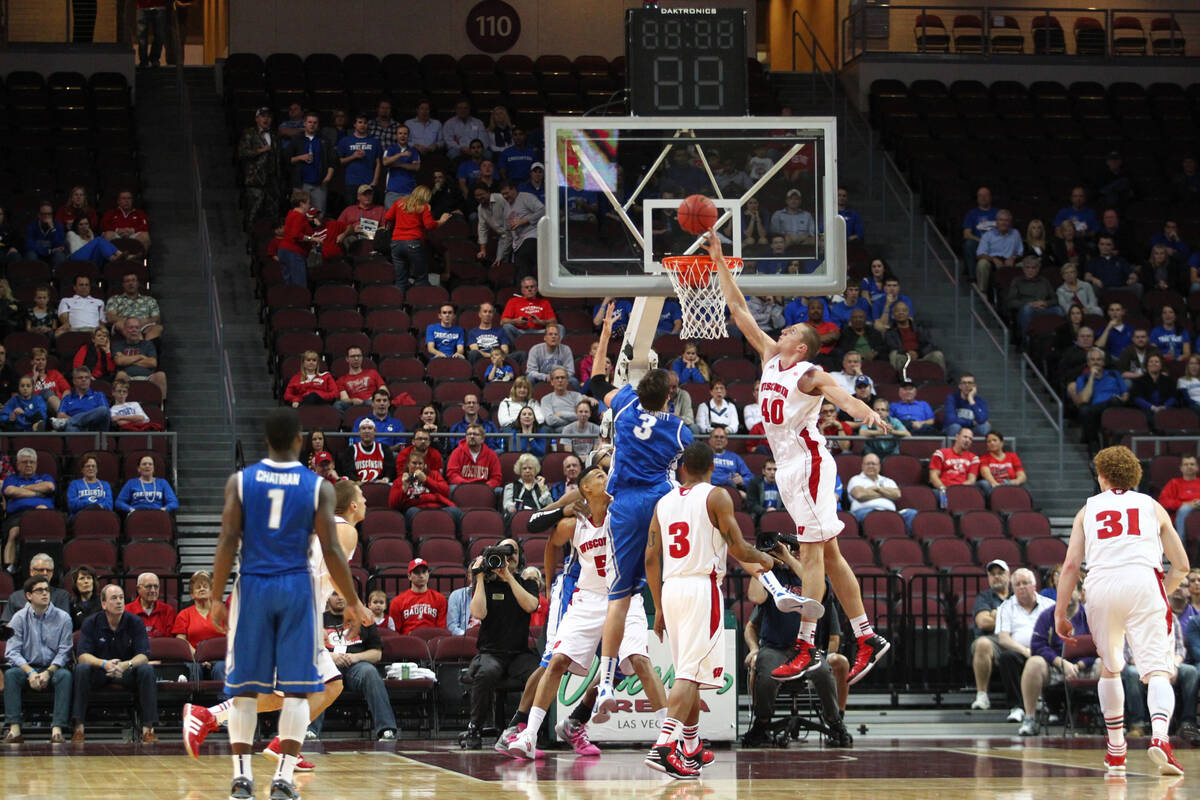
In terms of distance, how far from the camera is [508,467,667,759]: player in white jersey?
37.6ft

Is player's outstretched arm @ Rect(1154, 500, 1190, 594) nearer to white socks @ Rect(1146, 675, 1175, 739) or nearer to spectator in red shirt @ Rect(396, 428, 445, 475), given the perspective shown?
white socks @ Rect(1146, 675, 1175, 739)

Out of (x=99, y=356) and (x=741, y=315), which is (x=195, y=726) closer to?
(x=741, y=315)

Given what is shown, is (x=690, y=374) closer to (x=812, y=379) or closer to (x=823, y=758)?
(x=823, y=758)

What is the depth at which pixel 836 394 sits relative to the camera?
9.44 meters

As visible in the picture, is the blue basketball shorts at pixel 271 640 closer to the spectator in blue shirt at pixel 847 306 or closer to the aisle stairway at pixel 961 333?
the aisle stairway at pixel 961 333

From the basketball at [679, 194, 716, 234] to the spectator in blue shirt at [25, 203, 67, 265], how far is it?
36.3 ft

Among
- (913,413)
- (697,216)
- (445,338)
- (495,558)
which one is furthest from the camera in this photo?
(445,338)

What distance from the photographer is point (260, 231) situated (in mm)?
21766

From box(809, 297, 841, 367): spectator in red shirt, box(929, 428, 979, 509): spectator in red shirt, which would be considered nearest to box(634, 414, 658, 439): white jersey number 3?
box(929, 428, 979, 509): spectator in red shirt

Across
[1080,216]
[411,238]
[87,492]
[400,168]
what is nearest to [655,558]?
[87,492]

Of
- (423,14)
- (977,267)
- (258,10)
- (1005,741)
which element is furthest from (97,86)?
(1005,741)

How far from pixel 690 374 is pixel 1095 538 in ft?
29.4

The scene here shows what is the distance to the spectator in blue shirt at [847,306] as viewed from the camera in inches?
822

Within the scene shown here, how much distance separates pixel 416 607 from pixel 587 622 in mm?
3900
